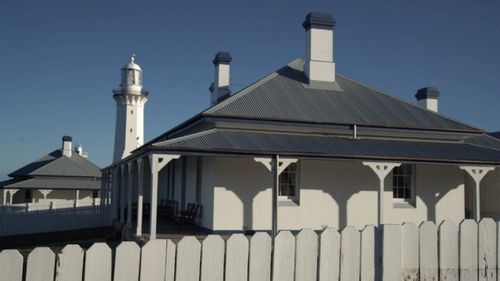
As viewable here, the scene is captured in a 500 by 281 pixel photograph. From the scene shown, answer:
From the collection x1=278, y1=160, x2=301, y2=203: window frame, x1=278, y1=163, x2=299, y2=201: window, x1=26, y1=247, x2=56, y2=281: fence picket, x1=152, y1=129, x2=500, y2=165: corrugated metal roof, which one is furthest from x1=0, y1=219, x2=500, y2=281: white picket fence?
x1=278, y1=163, x2=299, y2=201: window

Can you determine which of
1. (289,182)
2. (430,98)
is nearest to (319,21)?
(289,182)

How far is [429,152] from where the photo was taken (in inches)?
640

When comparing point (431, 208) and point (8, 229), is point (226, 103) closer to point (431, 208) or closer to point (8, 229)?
point (431, 208)

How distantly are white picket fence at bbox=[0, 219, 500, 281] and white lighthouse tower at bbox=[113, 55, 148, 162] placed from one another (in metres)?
37.0

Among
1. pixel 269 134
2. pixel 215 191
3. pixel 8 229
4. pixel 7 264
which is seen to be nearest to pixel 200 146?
pixel 215 191

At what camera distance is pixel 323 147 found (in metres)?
15.3

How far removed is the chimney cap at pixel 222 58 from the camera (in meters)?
23.7

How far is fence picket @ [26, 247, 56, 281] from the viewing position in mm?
3844

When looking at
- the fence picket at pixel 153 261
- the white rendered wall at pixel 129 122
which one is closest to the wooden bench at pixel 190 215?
the fence picket at pixel 153 261

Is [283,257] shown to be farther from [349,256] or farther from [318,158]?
[318,158]

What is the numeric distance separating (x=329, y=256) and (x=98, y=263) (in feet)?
6.15

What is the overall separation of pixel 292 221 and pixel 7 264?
12409mm

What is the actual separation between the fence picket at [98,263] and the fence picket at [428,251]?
2654 millimetres

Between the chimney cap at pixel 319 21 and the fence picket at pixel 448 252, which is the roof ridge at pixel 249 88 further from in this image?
the fence picket at pixel 448 252
